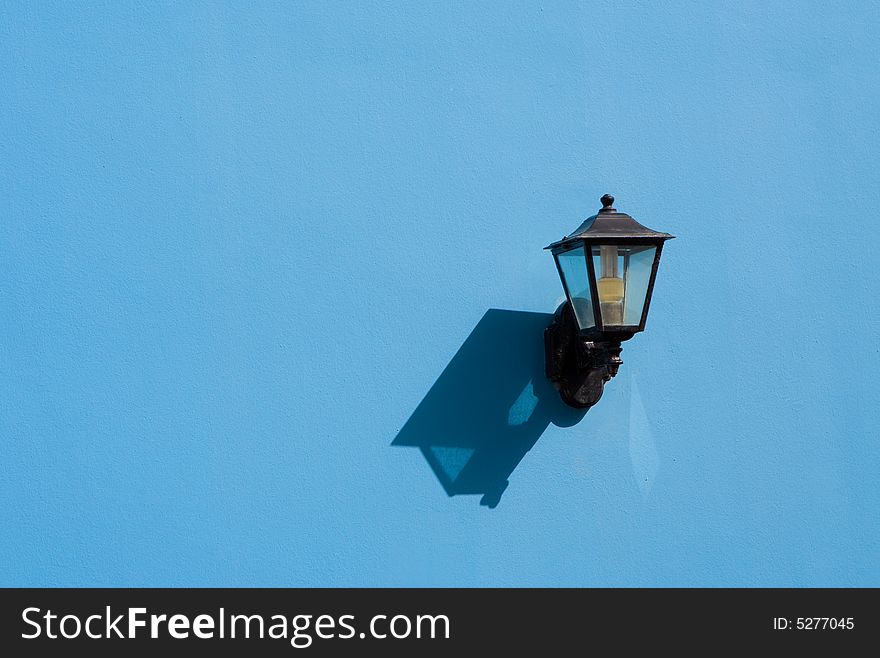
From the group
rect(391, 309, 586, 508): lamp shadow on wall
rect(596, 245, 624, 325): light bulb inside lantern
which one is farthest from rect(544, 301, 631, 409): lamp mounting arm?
rect(596, 245, 624, 325): light bulb inside lantern

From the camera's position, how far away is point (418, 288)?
7.40ft

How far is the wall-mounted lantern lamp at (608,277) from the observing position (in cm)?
203

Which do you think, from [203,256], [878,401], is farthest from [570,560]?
[203,256]

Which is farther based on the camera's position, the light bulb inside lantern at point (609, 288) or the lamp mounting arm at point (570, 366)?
the lamp mounting arm at point (570, 366)

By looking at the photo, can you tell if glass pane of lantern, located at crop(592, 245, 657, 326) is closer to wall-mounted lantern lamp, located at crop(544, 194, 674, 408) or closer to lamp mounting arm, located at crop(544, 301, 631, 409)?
wall-mounted lantern lamp, located at crop(544, 194, 674, 408)

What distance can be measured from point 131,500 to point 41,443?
236 millimetres

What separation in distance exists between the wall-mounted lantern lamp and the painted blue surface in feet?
0.73

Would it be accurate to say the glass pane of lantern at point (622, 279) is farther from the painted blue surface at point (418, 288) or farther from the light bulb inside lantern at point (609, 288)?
the painted blue surface at point (418, 288)

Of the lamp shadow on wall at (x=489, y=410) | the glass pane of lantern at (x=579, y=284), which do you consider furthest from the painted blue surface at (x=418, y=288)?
the glass pane of lantern at (x=579, y=284)

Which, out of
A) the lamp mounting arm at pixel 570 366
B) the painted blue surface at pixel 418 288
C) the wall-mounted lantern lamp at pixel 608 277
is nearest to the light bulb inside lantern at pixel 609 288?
the wall-mounted lantern lamp at pixel 608 277

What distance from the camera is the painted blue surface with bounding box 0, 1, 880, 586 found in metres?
2.10

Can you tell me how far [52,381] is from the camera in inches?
81.6

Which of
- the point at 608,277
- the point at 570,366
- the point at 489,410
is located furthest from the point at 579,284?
the point at 489,410

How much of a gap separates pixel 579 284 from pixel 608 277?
7 cm
